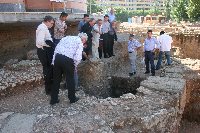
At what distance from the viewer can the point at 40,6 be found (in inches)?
476

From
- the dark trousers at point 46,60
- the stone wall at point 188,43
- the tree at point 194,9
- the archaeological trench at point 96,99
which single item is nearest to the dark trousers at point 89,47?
the archaeological trench at point 96,99

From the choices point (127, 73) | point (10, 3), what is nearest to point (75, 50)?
point (10, 3)

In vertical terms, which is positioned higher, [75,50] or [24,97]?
[75,50]

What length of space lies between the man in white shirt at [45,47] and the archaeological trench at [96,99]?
0.58 meters

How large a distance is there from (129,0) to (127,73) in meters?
113

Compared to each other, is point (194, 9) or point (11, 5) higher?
point (194, 9)

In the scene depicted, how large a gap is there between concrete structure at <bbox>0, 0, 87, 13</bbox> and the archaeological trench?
83 cm

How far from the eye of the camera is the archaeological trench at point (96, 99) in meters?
6.04

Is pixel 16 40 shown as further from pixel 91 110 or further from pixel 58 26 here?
pixel 91 110

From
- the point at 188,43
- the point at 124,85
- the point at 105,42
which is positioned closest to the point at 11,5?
the point at 105,42

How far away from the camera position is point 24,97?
25.1ft

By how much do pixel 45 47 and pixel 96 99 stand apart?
1.75 metres

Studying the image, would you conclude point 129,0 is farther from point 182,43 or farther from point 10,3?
point 10,3

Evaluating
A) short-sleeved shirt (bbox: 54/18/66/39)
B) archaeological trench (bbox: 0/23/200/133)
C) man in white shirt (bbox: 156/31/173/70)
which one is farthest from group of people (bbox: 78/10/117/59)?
man in white shirt (bbox: 156/31/173/70)
